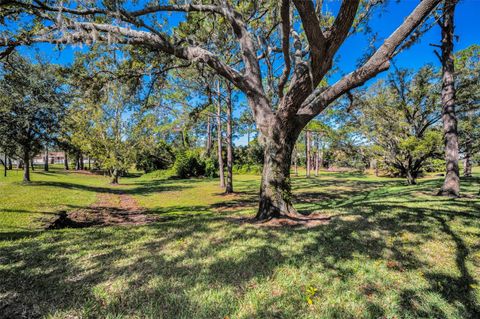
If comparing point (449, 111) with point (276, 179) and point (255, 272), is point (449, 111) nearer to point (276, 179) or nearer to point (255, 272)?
point (276, 179)

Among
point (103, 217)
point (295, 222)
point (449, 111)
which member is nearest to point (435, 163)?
point (449, 111)

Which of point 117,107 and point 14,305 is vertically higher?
point 117,107

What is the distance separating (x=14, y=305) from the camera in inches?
79.9

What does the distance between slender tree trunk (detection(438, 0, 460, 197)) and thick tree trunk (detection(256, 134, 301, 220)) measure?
7.27m

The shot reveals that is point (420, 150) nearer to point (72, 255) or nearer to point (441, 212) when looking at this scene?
point (441, 212)

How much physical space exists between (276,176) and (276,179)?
0.24 feet

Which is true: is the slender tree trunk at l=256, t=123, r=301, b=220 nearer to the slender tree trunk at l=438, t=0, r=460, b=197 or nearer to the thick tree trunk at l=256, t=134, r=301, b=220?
the thick tree trunk at l=256, t=134, r=301, b=220

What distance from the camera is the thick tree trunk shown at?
5125 millimetres

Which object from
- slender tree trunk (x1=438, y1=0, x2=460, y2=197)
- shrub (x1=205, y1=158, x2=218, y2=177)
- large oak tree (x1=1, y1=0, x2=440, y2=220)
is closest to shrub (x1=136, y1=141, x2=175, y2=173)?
shrub (x1=205, y1=158, x2=218, y2=177)

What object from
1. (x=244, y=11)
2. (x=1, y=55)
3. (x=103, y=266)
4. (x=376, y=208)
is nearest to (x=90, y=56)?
(x=1, y=55)

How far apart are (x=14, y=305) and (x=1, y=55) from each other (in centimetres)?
476

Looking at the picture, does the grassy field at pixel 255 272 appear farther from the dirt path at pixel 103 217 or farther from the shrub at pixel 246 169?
the shrub at pixel 246 169

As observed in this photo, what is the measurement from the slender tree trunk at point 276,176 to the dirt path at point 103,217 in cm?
453

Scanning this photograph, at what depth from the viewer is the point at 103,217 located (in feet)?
27.8
